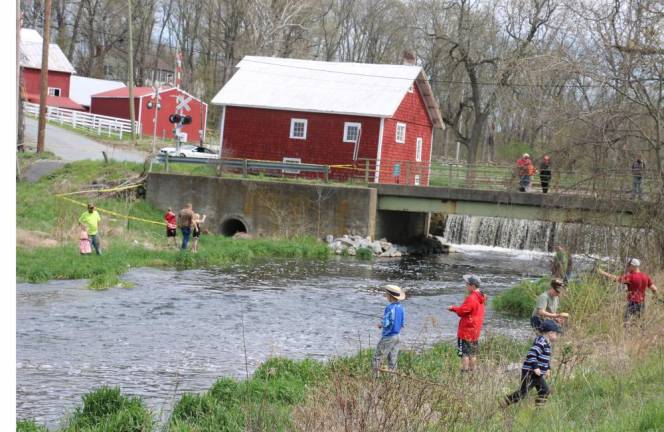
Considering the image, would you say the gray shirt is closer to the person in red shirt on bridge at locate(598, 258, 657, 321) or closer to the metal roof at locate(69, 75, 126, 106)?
the person in red shirt on bridge at locate(598, 258, 657, 321)

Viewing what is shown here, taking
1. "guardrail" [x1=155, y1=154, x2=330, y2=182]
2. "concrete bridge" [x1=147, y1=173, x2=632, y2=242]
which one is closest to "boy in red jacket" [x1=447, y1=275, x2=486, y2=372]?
"concrete bridge" [x1=147, y1=173, x2=632, y2=242]

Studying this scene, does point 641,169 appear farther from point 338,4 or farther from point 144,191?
point 338,4

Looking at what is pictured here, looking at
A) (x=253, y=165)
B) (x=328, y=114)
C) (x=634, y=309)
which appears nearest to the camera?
(x=634, y=309)

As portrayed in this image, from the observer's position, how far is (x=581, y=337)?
15.7m

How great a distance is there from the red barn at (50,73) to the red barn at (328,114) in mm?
25902

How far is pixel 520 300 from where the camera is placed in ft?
78.4

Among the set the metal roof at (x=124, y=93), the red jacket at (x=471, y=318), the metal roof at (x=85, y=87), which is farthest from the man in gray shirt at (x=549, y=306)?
the metal roof at (x=85, y=87)

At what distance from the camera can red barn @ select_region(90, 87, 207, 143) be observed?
65.9m

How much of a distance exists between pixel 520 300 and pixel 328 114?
21684mm

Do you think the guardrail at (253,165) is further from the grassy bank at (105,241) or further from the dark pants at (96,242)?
the dark pants at (96,242)

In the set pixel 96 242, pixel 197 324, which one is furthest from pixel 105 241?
pixel 197 324

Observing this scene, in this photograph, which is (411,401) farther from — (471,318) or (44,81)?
(44,81)
